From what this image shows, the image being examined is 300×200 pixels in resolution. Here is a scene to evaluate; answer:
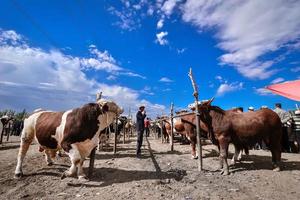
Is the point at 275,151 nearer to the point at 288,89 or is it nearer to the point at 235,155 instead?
the point at 235,155

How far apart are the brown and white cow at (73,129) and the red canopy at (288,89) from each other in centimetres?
448

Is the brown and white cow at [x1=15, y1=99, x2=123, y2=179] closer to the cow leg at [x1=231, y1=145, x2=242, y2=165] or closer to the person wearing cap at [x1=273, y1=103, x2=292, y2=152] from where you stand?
the cow leg at [x1=231, y1=145, x2=242, y2=165]

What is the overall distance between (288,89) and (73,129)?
500cm

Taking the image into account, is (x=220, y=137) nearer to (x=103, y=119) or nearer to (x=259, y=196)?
(x=259, y=196)

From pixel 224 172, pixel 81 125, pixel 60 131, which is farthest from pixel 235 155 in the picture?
pixel 60 131

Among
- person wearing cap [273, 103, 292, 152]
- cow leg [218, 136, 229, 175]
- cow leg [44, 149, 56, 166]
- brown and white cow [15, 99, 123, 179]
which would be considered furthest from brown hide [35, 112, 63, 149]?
person wearing cap [273, 103, 292, 152]

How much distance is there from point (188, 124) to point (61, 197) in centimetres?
682

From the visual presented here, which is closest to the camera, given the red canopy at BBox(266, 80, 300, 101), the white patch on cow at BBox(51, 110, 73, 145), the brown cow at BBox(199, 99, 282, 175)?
the red canopy at BBox(266, 80, 300, 101)

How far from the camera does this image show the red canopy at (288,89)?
3.14 meters

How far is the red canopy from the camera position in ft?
10.3

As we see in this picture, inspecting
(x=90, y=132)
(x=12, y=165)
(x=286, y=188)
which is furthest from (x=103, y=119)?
(x=286, y=188)

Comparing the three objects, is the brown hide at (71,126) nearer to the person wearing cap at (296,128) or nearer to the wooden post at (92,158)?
the wooden post at (92,158)

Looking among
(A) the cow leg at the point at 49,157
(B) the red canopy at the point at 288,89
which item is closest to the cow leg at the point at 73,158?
(A) the cow leg at the point at 49,157

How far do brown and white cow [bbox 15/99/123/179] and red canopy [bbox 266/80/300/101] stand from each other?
448cm
